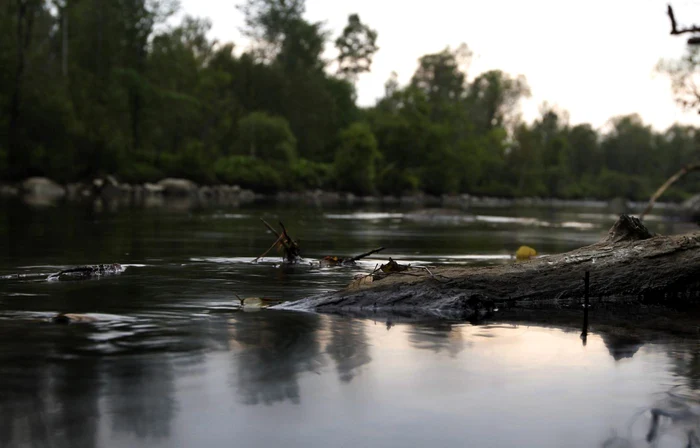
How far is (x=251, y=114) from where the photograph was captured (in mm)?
87250

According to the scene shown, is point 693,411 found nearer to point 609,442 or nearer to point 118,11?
point 609,442

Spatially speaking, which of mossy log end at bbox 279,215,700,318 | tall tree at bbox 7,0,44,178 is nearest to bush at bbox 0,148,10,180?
tall tree at bbox 7,0,44,178

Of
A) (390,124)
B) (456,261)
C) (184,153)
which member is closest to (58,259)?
(456,261)

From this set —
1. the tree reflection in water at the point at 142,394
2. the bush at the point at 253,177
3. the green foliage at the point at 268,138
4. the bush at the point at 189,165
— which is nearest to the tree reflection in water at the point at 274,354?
the tree reflection in water at the point at 142,394

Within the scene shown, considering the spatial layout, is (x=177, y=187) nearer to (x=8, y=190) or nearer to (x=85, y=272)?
(x=8, y=190)

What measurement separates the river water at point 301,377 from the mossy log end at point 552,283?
2.26 feet

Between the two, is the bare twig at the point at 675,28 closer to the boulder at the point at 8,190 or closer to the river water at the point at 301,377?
the river water at the point at 301,377

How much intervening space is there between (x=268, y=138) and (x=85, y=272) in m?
75.9

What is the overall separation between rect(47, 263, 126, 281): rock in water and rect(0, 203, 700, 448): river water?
282mm

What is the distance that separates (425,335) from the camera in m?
7.77

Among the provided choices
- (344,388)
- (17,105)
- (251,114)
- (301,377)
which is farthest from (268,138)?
(344,388)

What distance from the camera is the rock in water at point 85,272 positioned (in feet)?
36.4

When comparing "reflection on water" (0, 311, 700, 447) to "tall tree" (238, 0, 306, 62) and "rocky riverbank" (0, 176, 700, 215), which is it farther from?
"tall tree" (238, 0, 306, 62)

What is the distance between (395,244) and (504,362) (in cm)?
1339
